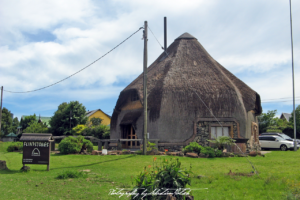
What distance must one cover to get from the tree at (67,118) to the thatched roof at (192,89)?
81.5 ft

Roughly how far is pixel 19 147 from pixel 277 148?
2366 cm

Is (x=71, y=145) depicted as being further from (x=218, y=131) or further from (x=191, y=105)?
(x=218, y=131)

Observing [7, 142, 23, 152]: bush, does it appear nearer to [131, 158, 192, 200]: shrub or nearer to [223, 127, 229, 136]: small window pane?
[223, 127, 229, 136]: small window pane

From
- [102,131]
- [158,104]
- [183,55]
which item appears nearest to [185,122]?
[158,104]

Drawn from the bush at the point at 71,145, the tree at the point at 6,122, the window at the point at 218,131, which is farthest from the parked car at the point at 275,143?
the tree at the point at 6,122

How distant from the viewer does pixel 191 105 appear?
22219 millimetres

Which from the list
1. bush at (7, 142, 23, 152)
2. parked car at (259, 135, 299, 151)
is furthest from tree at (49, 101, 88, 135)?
parked car at (259, 135, 299, 151)

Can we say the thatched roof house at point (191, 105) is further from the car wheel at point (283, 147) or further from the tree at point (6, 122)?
the tree at point (6, 122)

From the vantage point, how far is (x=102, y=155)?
59.0 feet

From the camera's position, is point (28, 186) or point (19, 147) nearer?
point (28, 186)

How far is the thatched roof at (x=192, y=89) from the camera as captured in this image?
22250 millimetres

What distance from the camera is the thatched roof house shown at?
22.0 meters

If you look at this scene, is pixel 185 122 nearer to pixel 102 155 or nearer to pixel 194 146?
pixel 194 146

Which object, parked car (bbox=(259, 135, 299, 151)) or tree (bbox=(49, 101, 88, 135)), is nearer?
parked car (bbox=(259, 135, 299, 151))
